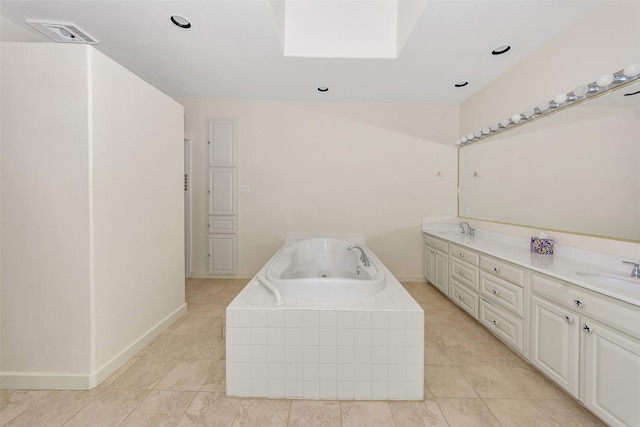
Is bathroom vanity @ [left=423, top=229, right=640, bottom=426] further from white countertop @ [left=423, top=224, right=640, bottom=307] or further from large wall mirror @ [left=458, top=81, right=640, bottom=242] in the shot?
large wall mirror @ [left=458, top=81, right=640, bottom=242]

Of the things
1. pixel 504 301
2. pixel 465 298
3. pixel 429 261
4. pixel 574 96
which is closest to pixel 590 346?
pixel 504 301

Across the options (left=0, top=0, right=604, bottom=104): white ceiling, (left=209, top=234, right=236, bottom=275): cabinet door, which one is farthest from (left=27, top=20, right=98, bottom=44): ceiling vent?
(left=209, top=234, right=236, bottom=275): cabinet door

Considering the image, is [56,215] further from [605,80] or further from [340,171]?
[605,80]

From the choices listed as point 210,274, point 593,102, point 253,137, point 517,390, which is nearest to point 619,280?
point 517,390

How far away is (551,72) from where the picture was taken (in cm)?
205

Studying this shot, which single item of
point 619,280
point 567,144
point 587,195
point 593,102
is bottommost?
point 619,280

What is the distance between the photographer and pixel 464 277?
2.41 meters

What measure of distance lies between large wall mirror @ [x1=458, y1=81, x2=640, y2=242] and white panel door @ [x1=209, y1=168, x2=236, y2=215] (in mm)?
3115

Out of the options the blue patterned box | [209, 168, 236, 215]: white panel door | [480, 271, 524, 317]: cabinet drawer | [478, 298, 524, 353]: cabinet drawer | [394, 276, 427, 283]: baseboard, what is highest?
[209, 168, 236, 215]: white panel door

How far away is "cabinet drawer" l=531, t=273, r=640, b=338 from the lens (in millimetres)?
1082

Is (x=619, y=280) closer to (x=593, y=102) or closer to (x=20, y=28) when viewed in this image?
(x=593, y=102)

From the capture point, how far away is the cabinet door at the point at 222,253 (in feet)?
11.4

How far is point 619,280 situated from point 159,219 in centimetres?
308

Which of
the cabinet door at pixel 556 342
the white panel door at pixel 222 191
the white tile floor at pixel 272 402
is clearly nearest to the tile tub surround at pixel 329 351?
the white tile floor at pixel 272 402
